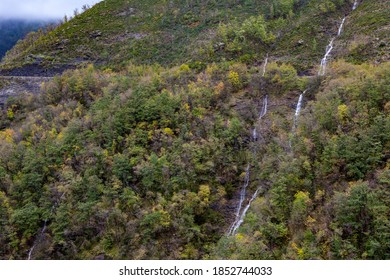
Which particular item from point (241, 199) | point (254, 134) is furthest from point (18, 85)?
point (241, 199)

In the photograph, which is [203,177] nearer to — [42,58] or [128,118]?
[128,118]

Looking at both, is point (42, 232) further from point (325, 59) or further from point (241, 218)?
point (325, 59)

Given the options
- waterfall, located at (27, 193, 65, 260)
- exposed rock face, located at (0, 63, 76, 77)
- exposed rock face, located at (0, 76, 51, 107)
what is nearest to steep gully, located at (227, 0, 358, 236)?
waterfall, located at (27, 193, 65, 260)

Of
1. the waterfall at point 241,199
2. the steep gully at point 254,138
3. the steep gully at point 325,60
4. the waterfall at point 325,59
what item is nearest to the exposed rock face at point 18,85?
the steep gully at point 254,138

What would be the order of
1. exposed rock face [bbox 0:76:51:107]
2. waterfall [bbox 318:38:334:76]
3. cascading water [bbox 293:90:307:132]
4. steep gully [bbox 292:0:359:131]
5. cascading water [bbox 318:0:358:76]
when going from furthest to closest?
exposed rock face [bbox 0:76:51:107]
cascading water [bbox 318:0:358:76]
waterfall [bbox 318:38:334:76]
steep gully [bbox 292:0:359:131]
cascading water [bbox 293:90:307:132]

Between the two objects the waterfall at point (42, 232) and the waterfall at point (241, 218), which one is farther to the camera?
the waterfall at point (42, 232)

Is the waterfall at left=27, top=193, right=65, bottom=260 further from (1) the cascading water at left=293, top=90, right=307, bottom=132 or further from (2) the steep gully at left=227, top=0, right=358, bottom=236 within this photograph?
(1) the cascading water at left=293, top=90, right=307, bottom=132

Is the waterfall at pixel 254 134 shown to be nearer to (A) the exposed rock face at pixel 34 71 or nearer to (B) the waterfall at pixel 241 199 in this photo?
(B) the waterfall at pixel 241 199

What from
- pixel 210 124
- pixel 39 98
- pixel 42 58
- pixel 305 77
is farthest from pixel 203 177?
pixel 42 58
